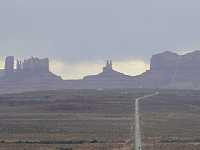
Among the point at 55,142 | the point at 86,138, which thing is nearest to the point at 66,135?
the point at 86,138

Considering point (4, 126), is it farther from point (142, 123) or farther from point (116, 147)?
point (116, 147)

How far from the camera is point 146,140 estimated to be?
243 feet

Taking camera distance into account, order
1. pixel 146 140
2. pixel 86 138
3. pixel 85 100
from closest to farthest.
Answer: pixel 146 140 → pixel 86 138 → pixel 85 100

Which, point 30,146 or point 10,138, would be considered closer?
point 30,146

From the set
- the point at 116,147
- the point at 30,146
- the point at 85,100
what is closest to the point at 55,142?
the point at 30,146

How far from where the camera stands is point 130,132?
85562mm

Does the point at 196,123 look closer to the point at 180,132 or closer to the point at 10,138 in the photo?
the point at 180,132

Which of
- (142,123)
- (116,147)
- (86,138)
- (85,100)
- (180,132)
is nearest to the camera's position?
(116,147)

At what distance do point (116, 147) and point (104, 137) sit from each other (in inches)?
580

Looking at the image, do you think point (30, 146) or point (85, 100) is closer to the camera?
point (30, 146)

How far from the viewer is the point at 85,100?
196 metres

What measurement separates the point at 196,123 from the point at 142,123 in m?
12.2

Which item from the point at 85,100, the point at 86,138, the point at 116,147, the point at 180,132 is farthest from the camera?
the point at 85,100

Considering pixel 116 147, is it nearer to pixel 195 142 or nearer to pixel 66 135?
pixel 195 142
